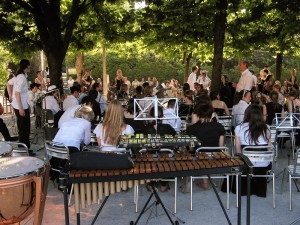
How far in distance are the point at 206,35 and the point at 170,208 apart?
885 centimetres

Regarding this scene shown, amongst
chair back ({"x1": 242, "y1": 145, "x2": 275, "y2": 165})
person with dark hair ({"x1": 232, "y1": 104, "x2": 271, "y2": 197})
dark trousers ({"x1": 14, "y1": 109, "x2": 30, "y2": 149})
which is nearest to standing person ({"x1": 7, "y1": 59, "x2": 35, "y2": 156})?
dark trousers ({"x1": 14, "y1": 109, "x2": 30, "y2": 149})

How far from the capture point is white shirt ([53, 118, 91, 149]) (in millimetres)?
5996

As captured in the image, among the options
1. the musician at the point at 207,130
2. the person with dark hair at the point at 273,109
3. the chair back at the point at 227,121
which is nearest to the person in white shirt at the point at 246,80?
the person with dark hair at the point at 273,109

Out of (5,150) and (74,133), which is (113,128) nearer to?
(74,133)

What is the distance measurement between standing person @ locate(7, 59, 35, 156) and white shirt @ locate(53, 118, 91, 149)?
2443 millimetres

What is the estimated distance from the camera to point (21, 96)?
817cm

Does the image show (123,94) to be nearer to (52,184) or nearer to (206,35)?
(206,35)

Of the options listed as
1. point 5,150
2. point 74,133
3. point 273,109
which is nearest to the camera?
point 5,150

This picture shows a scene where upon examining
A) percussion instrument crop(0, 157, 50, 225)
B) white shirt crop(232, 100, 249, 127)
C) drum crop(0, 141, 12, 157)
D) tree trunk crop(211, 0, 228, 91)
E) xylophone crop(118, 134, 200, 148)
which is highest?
tree trunk crop(211, 0, 228, 91)

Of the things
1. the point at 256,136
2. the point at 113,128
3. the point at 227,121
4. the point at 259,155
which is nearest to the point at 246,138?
the point at 256,136

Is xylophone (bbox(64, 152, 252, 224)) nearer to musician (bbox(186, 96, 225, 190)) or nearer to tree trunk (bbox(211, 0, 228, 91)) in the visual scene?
musician (bbox(186, 96, 225, 190))

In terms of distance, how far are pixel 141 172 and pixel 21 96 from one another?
16.7 feet

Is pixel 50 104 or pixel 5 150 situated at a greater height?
pixel 50 104

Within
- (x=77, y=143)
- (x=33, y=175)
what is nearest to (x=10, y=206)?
(x=33, y=175)
